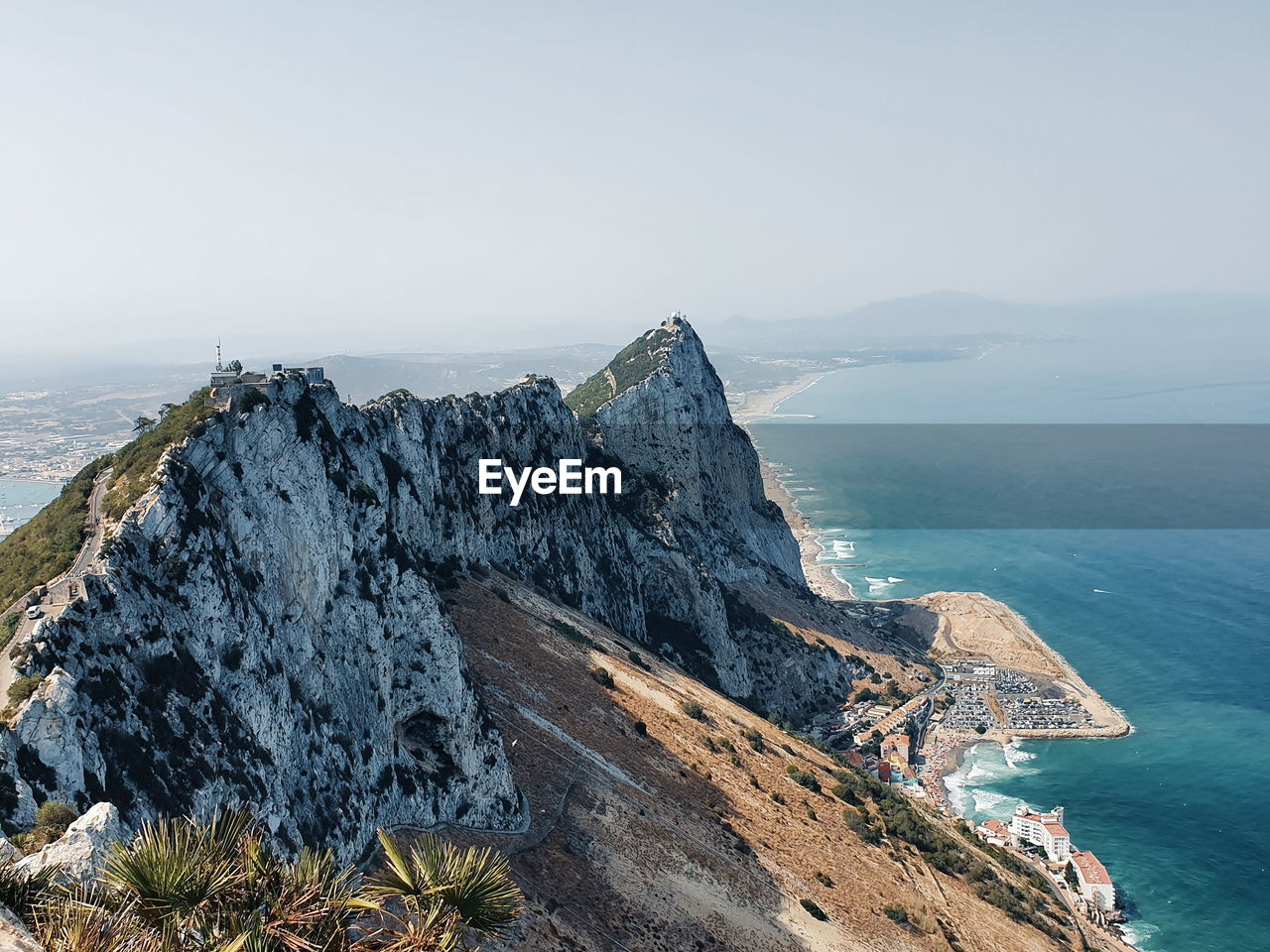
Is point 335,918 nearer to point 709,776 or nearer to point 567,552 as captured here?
point 709,776

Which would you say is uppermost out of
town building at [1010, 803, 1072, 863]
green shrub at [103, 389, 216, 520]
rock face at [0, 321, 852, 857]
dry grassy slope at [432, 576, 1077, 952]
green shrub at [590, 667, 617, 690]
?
green shrub at [103, 389, 216, 520]

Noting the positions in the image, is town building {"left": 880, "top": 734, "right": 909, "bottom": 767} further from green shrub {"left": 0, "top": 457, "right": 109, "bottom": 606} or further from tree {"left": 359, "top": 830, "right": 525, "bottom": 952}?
tree {"left": 359, "top": 830, "right": 525, "bottom": 952}

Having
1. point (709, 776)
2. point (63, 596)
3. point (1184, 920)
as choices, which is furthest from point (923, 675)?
point (63, 596)

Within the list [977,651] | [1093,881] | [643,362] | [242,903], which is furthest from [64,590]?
[977,651]

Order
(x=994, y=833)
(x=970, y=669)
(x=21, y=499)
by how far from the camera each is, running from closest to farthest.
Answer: (x=994, y=833), (x=970, y=669), (x=21, y=499)

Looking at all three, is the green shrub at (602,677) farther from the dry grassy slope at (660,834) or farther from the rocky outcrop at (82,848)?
the rocky outcrop at (82,848)

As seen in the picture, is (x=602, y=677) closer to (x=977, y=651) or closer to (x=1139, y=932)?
(x=1139, y=932)

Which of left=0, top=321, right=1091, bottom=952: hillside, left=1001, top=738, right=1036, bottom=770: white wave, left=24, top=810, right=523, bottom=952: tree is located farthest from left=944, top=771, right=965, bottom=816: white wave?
left=24, top=810, right=523, bottom=952: tree
